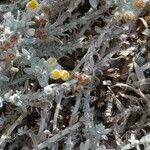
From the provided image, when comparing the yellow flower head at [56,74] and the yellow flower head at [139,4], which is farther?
the yellow flower head at [139,4]

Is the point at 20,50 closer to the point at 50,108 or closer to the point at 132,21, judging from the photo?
the point at 50,108

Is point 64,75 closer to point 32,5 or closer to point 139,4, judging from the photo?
point 32,5

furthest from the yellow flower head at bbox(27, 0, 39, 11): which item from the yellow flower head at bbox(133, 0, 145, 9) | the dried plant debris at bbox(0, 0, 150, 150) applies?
the yellow flower head at bbox(133, 0, 145, 9)

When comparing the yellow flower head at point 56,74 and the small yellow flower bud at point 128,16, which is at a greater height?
the yellow flower head at point 56,74

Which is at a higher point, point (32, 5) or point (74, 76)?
point (32, 5)

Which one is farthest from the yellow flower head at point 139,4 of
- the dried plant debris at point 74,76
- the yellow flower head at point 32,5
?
the yellow flower head at point 32,5

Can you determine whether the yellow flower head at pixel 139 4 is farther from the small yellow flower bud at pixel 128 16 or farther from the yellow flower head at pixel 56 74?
the yellow flower head at pixel 56 74

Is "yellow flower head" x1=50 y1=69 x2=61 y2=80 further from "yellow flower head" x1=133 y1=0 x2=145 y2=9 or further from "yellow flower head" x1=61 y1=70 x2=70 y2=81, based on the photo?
"yellow flower head" x1=133 y1=0 x2=145 y2=9

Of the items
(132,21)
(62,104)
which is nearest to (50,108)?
(62,104)

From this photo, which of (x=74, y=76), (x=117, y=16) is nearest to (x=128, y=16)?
(x=117, y=16)
